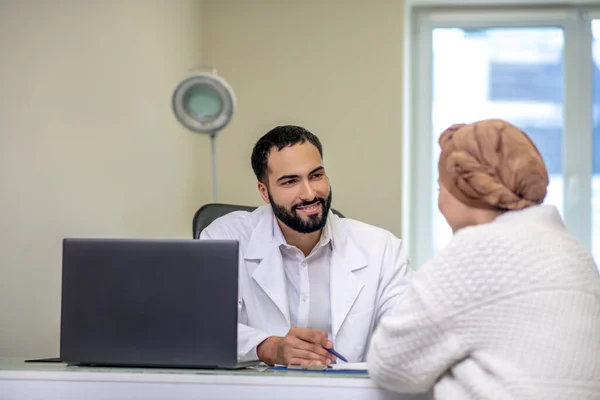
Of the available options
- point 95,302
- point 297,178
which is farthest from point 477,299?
point 297,178

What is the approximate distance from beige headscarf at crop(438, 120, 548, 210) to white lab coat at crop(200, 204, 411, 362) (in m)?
0.99

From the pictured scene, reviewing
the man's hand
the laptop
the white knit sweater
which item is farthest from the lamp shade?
the white knit sweater

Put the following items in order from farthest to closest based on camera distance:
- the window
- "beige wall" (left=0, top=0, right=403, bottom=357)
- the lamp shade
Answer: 1. the window
2. the lamp shade
3. "beige wall" (left=0, top=0, right=403, bottom=357)

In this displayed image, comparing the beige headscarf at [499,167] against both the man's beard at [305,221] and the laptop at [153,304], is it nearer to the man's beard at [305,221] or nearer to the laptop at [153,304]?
the laptop at [153,304]

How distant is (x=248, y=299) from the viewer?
2502 mm

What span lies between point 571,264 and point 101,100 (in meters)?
2.21

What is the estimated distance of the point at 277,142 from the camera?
2.55 meters

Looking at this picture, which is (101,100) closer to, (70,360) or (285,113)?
(285,113)

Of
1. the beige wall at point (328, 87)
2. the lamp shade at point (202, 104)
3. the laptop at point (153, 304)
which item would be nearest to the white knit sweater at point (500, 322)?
the laptop at point (153, 304)

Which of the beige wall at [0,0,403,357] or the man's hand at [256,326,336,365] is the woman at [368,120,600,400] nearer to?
the man's hand at [256,326,336,365]

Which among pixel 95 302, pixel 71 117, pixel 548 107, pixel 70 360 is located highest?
pixel 548 107

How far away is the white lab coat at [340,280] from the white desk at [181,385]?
2.65ft

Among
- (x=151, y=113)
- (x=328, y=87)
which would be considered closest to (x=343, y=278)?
(x=151, y=113)

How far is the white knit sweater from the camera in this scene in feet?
4.43
